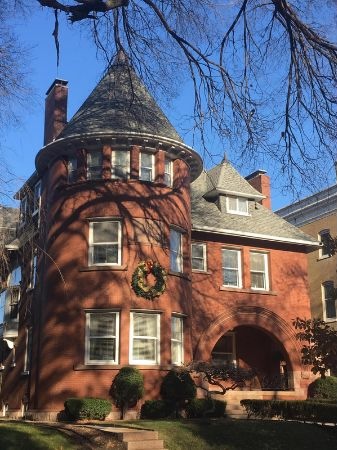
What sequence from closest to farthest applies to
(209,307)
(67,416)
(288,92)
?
(288,92) < (67,416) < (209,307)

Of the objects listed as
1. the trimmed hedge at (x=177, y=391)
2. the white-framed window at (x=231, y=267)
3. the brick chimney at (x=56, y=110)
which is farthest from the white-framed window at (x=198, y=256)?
the brick chimney at (x=56, y=110)

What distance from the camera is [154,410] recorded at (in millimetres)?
19438

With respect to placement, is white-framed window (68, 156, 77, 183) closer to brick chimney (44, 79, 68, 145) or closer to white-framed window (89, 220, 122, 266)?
white-framed window (89, 220, 122, 266)

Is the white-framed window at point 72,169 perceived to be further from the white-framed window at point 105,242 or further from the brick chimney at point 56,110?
the brick chimney at point 56,110

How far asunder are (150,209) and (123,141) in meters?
2.69

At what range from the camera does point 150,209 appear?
22.1 metres

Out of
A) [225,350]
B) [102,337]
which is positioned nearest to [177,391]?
[102,337]

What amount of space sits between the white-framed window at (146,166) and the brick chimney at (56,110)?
5268 millimetres

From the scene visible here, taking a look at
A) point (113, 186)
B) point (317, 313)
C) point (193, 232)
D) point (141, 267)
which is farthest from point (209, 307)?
point (317, 313)

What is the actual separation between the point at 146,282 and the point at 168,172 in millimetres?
4677

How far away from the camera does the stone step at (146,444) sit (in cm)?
1340

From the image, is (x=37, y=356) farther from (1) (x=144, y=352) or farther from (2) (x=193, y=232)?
(2) (x=193, y=232)

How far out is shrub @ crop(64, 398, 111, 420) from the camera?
61.4ft

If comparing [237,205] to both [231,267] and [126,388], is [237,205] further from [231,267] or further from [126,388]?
[126,388]
